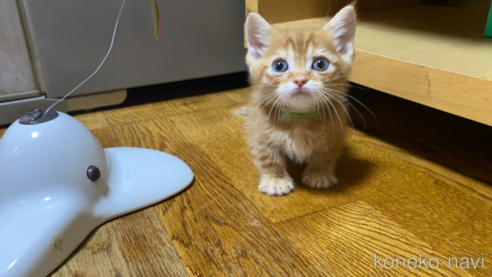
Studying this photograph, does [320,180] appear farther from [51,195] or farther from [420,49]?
[51,195]

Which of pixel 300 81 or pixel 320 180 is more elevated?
pixel 300 81

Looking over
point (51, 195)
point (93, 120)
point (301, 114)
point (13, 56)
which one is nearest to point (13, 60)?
point (13, 56)

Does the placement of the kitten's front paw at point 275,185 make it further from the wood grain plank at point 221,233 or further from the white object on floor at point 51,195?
the white object on floor at point 51,195

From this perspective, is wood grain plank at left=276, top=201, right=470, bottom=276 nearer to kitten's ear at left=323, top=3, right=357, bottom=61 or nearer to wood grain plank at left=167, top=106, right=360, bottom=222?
wood grain plank at left=167, top=106, right=360, bottom=222

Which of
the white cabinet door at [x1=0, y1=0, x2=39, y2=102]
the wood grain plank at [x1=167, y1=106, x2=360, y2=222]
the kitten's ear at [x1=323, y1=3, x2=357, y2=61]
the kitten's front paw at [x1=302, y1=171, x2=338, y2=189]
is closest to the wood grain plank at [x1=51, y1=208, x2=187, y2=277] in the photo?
the wood grain plank at [x1=167, y1=106, x2=360, y2=222]

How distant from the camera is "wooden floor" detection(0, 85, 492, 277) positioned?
65 cm

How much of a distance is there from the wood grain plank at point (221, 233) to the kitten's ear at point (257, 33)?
0.31 metres

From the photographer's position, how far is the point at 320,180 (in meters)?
0.87

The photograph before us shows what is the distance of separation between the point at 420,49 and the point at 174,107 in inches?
33.4

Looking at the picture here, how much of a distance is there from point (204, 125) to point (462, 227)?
78 centimetres

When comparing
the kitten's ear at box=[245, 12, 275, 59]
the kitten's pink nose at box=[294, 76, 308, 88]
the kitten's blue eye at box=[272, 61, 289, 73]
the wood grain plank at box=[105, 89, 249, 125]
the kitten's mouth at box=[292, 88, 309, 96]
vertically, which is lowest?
the wood grain plank at box=[105, 89, 249, 125]

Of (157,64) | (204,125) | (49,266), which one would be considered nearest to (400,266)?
(49,266)

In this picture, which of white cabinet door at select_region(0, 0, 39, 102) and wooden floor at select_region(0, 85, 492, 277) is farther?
white cabinet door at select_region(0, 0, 39, 102)

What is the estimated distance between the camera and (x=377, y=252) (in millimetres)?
665
